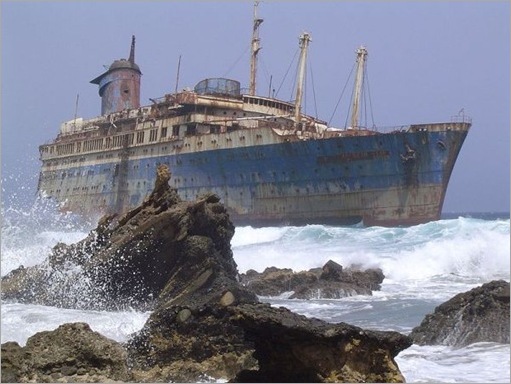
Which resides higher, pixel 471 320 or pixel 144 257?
pixel 144 257

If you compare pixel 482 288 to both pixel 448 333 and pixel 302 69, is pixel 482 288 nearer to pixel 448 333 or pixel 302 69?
pixel 448 333

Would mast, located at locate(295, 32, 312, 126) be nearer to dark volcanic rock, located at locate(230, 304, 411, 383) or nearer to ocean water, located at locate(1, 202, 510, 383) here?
ocean water, located at locate(1, 202, 510, 383)

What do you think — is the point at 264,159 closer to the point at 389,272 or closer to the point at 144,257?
the point at 389,272

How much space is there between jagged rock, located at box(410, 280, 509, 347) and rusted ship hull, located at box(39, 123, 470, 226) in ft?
69.9

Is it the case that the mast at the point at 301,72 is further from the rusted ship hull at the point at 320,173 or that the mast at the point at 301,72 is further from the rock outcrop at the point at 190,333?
the rock outcrop at the point at 190,333

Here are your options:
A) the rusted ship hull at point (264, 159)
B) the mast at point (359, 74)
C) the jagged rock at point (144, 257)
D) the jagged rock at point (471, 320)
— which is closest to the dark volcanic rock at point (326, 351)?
the jagged rock at point (471, 320)

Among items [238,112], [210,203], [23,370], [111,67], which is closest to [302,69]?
[238,112]

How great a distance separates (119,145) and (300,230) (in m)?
16.9

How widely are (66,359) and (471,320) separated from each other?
5438 mm

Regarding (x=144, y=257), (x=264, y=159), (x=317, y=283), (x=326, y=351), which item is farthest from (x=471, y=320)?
(x=264, y=159)

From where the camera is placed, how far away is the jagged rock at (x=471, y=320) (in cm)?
768

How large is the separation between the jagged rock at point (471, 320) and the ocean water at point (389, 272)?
0.77 feet

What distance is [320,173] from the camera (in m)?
31.0

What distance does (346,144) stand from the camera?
98.3 feet
